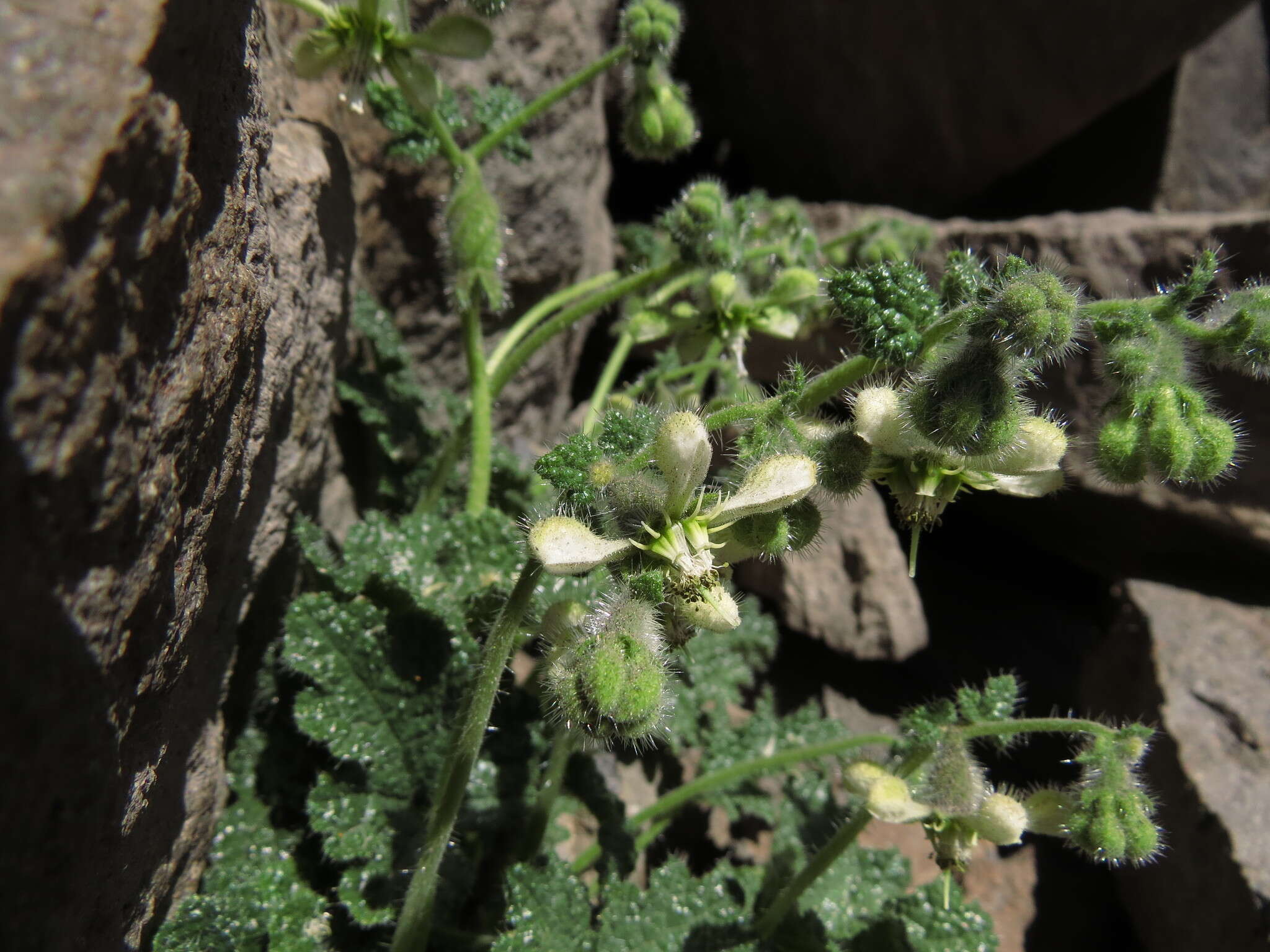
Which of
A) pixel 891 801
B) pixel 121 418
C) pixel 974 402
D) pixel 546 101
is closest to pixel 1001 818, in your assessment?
pixel 891 801

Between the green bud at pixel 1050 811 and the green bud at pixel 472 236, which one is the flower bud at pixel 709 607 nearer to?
the green bud at pixel 1050 811

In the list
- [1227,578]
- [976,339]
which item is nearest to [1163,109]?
[1227,578]

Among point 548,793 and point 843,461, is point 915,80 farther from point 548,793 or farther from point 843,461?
point 548,793

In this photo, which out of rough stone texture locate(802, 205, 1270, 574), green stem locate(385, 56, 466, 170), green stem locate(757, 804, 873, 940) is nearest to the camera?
green stem locate(757, 804, 873, 940)

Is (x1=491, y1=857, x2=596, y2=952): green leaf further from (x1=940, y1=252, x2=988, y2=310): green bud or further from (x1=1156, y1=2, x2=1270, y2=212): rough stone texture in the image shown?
(x1=1156, y1=2, x2=1270, y2=212): rough stone texture

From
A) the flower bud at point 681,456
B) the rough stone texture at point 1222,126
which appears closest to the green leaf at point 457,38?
the flower bud at point 681,456

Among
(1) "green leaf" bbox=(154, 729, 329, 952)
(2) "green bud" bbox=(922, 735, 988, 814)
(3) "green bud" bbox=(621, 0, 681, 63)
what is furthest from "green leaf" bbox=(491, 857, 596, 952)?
(3) "green bud" bbox=(621, 0, 681, 63)

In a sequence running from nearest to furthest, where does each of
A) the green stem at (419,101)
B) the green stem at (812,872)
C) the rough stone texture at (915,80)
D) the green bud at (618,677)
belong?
the green bud at (618,677)
the green stem at (812,872)
the green stem at (419,101)
the rough stone texture at (915,80)
